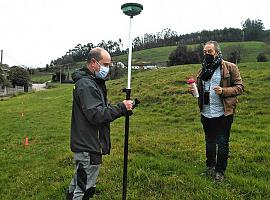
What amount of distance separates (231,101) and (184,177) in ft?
5.63

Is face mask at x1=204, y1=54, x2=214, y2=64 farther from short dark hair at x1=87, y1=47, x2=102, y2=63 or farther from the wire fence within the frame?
the wire fence

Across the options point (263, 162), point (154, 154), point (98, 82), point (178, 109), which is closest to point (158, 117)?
point (178, 109)

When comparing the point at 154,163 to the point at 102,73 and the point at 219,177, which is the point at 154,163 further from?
the point at 102,73

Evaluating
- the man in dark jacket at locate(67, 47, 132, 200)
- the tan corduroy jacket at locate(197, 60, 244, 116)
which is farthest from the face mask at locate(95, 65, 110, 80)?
the tan corduroy jacket at locate(197, 60, 244, 116)

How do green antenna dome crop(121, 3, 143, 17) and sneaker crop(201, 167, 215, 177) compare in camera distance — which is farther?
sneaker crop(201, 167, 215, 177)

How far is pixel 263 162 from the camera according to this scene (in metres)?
7.49

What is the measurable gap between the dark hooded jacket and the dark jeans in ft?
7.59

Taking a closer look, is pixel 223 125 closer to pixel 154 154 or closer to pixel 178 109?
pixel 154 154

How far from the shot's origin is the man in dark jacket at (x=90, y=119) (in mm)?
4586

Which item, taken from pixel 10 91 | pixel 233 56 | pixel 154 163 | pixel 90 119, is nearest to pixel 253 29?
pixel 233 56

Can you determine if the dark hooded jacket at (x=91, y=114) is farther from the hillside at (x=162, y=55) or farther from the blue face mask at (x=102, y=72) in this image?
the hillside at (x=162, y=55)

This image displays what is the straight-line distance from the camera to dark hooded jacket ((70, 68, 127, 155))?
4.56m

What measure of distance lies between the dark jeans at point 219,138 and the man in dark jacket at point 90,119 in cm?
224

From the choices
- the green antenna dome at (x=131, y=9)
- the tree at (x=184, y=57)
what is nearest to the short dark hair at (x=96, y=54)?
the green antenna dome at (x=131, y=9)
